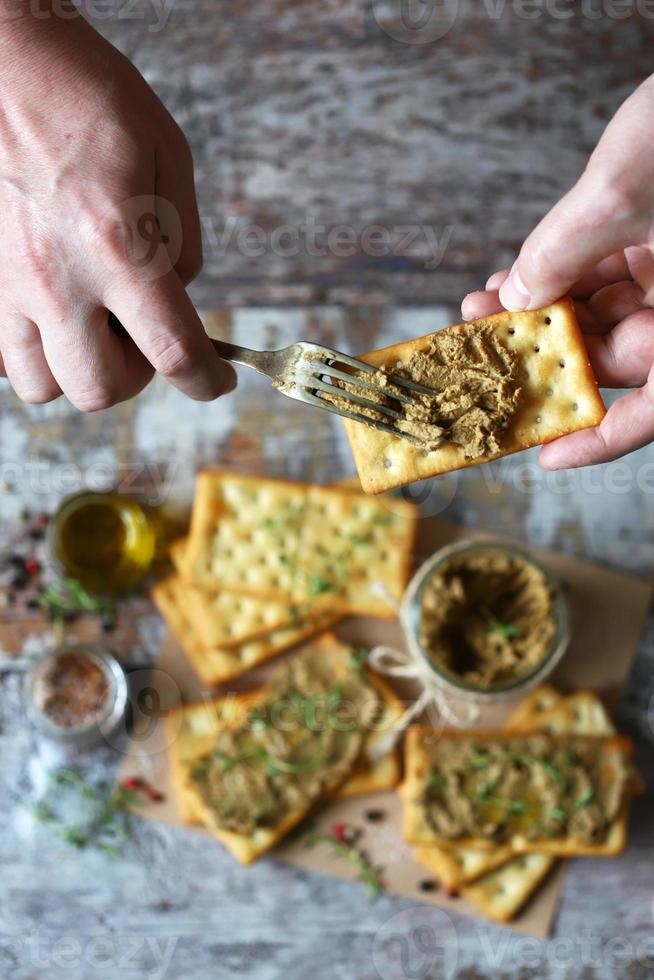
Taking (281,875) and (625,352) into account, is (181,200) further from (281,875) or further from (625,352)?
(281,875)

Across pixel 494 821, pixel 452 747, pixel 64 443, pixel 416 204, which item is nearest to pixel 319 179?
pixel 416 204

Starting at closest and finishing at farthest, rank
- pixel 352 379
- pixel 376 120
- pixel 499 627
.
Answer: pixel 352 379, pixel 499 627, pixel 376 120

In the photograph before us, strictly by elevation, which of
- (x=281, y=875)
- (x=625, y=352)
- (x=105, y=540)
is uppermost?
(x=625, y=352)

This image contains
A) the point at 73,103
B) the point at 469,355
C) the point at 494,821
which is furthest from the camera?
the point at 494,821

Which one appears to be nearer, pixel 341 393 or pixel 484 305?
pixel 341 393

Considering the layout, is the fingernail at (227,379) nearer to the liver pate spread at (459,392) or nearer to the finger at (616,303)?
the liver pate spread at (459,392)

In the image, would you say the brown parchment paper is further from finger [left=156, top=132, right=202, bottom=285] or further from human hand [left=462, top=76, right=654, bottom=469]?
finger [left=156, top=132, right=202, bottom=285]

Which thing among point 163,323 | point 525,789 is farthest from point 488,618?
point 163,323

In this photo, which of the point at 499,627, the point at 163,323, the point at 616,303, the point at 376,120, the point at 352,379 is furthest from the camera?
the point at 376,120

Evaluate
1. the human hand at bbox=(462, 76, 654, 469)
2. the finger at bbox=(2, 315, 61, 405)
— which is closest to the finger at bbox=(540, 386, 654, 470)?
the human hand at bbox=(462, 76, 654, 469)

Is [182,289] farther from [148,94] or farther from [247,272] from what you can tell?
[247,272]
